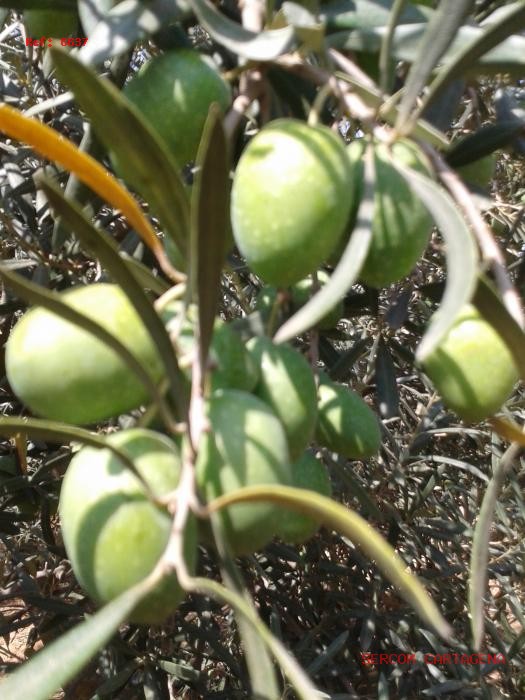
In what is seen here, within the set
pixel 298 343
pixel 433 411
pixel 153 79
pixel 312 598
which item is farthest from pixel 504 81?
pixel 312 598

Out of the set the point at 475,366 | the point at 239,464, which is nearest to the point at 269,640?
the point at 239,464

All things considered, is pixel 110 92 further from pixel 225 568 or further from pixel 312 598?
pixel 312 598

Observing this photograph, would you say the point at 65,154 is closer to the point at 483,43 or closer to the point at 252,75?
the point at 252,75

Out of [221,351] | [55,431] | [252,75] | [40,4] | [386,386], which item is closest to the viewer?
[55,431]

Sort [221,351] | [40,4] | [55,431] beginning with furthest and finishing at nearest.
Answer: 1. [40,4]
2. [221,351]
3. [55,431]

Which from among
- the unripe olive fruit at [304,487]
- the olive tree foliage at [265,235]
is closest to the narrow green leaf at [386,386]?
the olive tree foliage at [265,235]
